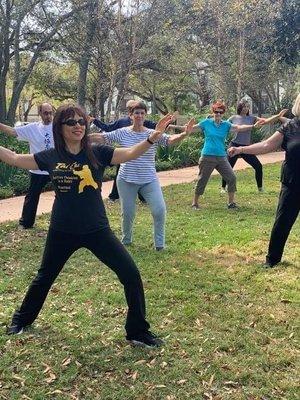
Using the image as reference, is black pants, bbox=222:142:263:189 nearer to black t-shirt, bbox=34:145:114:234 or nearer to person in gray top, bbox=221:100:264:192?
person in gray top, bbox=221:100:264:192

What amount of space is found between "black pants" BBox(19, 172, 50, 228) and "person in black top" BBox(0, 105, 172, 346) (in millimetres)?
3636

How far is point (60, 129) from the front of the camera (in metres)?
3.97

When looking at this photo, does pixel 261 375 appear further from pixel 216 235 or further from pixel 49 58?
pixel 49 58

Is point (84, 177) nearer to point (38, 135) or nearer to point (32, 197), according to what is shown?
point (38, 135)

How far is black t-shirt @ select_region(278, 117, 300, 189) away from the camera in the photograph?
5.56m

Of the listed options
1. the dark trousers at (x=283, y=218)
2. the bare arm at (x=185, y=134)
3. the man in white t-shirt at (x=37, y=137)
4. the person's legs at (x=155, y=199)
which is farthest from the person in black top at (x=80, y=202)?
the man in white t-shirt at (x=37, y=137)

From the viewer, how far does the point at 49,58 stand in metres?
23.4

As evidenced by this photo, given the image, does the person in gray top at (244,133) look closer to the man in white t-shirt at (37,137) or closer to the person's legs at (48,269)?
the man in white t-shirt at (37,137)

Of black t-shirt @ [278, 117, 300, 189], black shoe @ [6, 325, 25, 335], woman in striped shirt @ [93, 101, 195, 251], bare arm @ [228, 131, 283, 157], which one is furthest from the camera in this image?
woman in striped shirt @ [93, 101, 195, 251]

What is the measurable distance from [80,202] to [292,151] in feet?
8.45

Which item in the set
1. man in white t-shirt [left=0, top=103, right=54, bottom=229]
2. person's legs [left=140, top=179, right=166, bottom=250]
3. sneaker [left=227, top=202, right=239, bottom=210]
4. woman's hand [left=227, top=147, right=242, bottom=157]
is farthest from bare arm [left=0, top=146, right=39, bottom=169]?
sneaker [left=227, top=202, right=239, bottom=210]

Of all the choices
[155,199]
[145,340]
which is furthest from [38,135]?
[145,340]

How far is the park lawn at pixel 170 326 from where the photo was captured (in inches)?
146

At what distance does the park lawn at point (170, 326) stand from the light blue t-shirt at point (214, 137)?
6.30 ft
